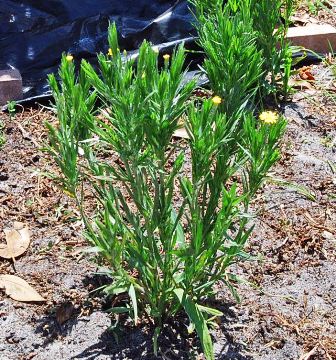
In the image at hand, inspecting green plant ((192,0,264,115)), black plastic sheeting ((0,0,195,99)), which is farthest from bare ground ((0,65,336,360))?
black plastic sheeting ((0,0,195,99))

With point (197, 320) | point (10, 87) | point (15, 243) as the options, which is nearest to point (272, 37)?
point (10, 87)

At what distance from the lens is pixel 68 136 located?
7.97 ft

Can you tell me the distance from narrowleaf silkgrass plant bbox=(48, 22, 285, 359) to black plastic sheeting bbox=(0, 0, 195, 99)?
212 centimetres

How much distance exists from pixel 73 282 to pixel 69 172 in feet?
2.10

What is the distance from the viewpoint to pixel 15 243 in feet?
10.0

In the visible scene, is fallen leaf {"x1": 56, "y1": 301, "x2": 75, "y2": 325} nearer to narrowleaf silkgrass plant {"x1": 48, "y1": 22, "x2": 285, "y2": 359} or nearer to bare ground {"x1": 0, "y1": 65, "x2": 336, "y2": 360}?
bare ground {"x1": 0, "y1": 65, "x2": 336, "y2": 360}

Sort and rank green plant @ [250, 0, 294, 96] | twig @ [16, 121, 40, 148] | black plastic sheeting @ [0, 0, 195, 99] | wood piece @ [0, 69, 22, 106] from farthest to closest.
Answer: black plastic sheeting @ [0, 0, 195, 99], wood piece @ [0, 69, 22, 106], green plant @ [250, 0, 294, 96], twig @ [16, 121, 40, 148]

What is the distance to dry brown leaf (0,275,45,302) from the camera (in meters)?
2.78

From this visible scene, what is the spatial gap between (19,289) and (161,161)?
966mm

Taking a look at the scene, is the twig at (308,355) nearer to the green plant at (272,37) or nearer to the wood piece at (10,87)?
the green plant at (272,37)

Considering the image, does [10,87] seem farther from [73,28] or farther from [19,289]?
[19,289]

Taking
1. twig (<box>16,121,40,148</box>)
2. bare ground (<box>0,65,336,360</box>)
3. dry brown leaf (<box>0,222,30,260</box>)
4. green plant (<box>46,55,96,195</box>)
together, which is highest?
green plant (<box>46,55,96,195</box>)

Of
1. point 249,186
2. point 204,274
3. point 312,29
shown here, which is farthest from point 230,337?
point 312,29

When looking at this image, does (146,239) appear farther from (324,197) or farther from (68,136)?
(324,197)
